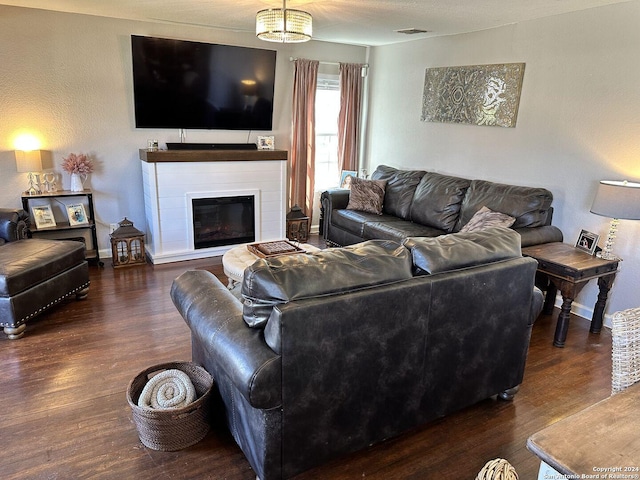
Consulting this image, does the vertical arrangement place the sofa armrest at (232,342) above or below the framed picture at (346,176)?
below

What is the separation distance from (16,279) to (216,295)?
1853 mm

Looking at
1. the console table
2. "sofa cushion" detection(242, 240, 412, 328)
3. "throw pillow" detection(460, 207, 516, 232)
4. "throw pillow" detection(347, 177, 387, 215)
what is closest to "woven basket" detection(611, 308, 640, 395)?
the console table

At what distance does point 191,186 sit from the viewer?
4.84 m

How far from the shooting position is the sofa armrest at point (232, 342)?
1.64 metres

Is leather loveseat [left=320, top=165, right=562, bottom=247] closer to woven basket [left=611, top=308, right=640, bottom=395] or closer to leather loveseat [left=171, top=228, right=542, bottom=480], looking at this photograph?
leather loveseat [left=171, top=228, right=542, bottom=480]

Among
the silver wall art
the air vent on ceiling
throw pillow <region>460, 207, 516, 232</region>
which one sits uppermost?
the air vent on ceiling

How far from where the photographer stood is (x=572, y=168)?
3.80 m

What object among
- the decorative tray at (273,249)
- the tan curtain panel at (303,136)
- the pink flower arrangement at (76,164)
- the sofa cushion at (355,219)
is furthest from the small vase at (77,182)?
the sofa cushion at (355,219)

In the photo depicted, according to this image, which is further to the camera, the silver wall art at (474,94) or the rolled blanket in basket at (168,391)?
the silver wall art at (474,94)

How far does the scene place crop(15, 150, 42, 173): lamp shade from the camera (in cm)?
421

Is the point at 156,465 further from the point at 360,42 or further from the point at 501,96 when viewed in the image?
the point at 360,42

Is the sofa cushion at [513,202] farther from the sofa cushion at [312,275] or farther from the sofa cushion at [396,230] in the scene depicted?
the sofa cushion at [312,275]

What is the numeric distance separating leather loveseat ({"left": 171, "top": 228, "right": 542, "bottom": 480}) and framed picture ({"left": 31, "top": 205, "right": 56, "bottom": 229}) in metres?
2.85

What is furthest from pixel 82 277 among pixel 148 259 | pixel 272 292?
pixel 272 292
